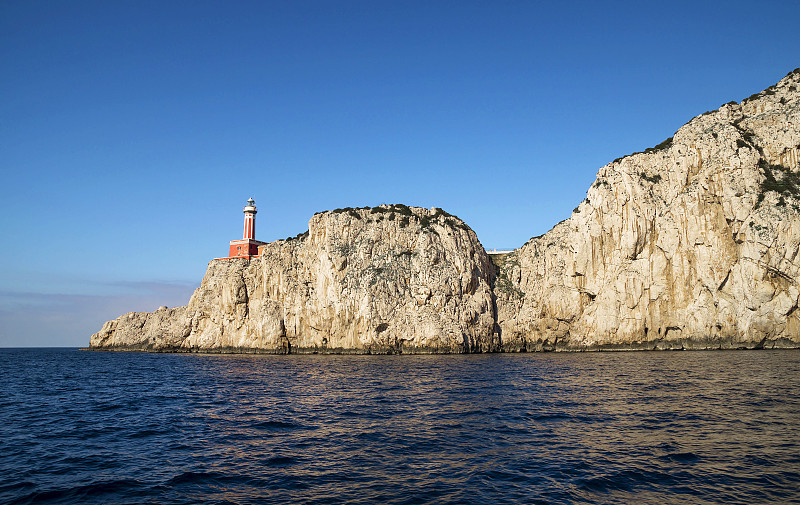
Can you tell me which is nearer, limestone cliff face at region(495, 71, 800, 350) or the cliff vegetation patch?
limestone cliff face at region(495, 71, 800, 350)

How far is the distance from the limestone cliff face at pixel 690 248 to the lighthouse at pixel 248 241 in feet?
199

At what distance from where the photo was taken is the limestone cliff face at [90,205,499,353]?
88750mm

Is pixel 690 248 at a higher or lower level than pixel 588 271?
higher

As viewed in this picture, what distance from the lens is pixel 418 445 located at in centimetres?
1877

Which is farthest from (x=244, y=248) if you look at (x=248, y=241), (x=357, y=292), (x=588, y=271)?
(x=588, y=271)

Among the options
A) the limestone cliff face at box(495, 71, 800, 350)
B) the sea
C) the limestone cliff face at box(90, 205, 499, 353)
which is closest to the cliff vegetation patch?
the limestone cliff face at box(495, 71, 800, 350)

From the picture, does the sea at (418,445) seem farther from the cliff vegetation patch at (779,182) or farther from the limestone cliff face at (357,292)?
the limestone cliff face at (357,292)

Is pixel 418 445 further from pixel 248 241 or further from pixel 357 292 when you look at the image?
pixel 248 241

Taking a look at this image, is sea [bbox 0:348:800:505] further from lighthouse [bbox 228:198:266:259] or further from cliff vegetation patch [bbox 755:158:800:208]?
lighthouse [bbox 228:198:266:259]

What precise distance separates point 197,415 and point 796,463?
26.1 metres

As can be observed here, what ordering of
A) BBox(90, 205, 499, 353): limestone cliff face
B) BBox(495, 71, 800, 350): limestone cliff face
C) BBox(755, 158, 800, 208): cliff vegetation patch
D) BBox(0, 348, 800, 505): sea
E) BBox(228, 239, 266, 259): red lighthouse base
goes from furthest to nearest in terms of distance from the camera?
BBox(228, 239, 266, 259): red lighthouse base
BBox(90, 205, 499, 353): limestone cliff face
BBox(755, 158, 800, 208): cliff vegetation patch
BBox(495, 71, 800, 350): limestone cliff face
BBox(0, 348, 800, 505): sea

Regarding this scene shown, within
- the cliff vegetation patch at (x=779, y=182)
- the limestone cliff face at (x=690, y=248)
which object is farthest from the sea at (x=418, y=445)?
the cliff vegetation patch at (x=779, y=182)

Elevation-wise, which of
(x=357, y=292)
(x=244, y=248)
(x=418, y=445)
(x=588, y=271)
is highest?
(x=244, y=248)

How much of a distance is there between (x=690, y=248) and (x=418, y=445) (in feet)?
247
